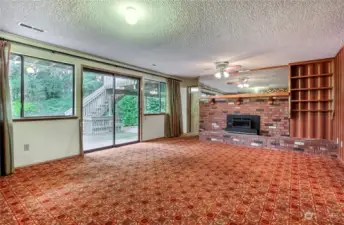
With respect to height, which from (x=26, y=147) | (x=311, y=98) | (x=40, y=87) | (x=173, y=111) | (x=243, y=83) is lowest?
(x=26, y=147)

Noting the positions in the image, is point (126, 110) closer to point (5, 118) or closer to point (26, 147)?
point (26, 147)

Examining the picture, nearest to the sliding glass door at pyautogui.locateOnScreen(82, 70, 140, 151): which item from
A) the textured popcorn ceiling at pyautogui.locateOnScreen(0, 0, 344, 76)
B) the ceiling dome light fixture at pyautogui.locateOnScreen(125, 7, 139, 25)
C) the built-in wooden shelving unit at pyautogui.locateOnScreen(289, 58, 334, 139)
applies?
the textured popcorn ceiling at pyautogui.locateOnScreen(0, 0, 344, 76)

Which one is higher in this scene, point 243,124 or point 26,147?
point 243,124

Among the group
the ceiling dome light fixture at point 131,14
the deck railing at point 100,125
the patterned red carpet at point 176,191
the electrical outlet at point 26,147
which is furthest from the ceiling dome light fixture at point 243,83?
the electrical outlet at point 26,147

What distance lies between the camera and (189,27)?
2.82 metres

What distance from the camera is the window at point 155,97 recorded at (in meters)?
6.27

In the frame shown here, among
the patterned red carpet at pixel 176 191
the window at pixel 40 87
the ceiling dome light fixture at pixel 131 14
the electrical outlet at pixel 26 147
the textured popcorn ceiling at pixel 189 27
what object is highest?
the textured popcorn ceiling at pixel 189 27

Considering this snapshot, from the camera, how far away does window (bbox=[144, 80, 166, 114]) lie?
6.27 m

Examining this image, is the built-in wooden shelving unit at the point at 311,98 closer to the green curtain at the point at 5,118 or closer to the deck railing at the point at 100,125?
the deck railing at the point at 100,125

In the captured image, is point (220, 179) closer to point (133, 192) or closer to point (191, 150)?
point (133, 192)

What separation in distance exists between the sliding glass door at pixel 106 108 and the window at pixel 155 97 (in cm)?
55

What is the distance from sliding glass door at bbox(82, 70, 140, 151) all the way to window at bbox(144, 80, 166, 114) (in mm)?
549

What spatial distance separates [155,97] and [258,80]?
3.40 meters

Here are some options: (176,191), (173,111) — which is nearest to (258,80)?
(173,111)
